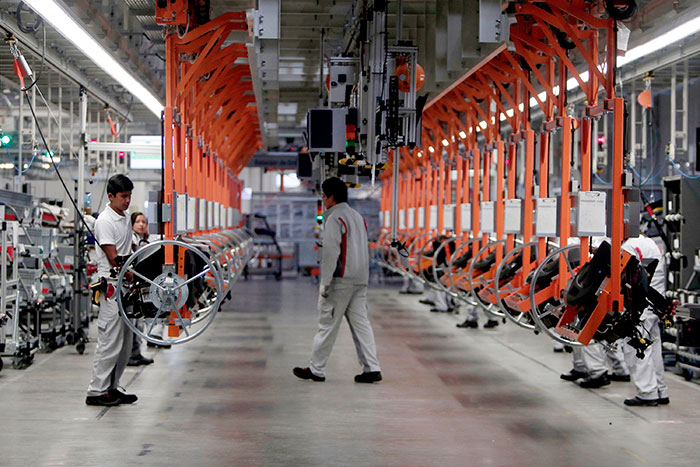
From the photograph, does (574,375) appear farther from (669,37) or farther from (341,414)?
(669,37)

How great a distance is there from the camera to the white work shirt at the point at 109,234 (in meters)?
6.73

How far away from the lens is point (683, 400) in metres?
7.34

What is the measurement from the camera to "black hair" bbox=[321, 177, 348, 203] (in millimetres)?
8336

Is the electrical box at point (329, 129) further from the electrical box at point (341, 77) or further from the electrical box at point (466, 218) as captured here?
the electrical box at point (466, 218)

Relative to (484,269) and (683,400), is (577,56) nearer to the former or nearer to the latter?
(484,269)

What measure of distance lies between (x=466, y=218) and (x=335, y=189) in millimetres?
3495

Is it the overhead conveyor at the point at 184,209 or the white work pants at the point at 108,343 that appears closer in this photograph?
the overhead conveyor at the point at 184,209

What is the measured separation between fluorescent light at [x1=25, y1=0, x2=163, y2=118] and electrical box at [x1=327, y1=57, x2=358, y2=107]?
2253 mm

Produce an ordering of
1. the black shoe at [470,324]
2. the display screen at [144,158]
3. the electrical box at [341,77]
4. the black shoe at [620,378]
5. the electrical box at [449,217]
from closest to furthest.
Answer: the black shoe at [620,378] < the electrical box at [341,77] < the electrical box at [449,217] < the black shoe at [470,324] < the display screen at [144,158]

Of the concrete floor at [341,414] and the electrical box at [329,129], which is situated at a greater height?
the electrical box at [329,129]

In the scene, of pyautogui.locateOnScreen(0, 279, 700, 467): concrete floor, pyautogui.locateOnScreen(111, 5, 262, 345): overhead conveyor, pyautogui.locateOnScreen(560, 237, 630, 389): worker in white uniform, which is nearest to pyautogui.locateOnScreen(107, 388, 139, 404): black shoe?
pyautogui.locateOnScreen(0, 279, 700, 467): concrete floor

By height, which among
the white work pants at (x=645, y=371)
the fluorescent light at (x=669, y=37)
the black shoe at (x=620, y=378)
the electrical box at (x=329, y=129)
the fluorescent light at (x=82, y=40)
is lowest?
the black shoe at (x=620, y=378)

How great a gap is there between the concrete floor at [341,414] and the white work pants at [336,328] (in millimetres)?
236

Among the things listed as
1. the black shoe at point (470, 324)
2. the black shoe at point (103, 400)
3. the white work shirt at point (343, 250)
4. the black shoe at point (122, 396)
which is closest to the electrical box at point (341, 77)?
the white work shirt at point (343, 250)
